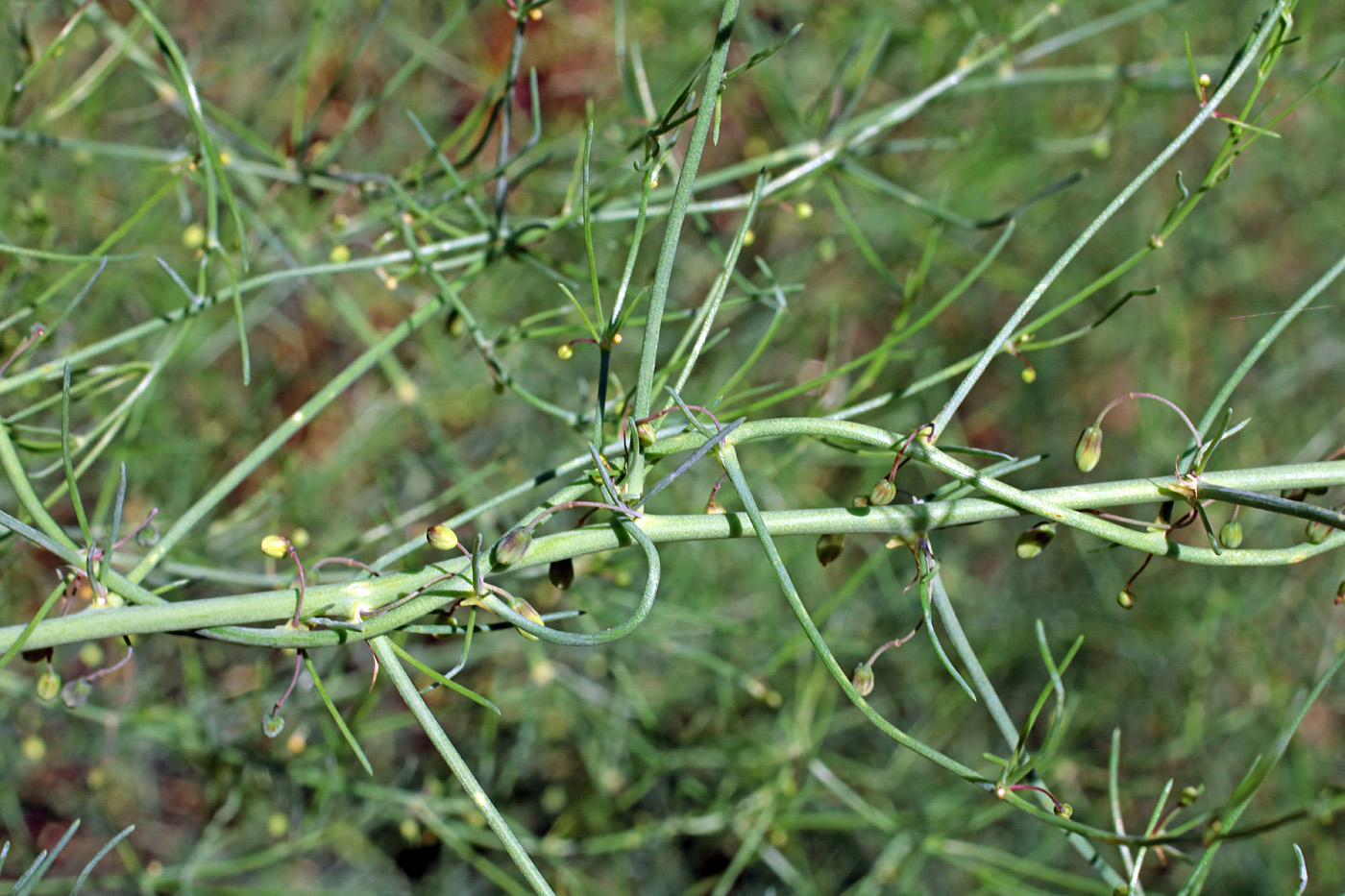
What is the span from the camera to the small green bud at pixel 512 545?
19.7 inches

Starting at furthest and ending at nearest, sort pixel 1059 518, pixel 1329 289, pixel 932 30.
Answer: pixel 1329 289 → pixel 932 30 → pixel 1059 518

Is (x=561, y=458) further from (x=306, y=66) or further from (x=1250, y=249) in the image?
(x=1250, y=249)

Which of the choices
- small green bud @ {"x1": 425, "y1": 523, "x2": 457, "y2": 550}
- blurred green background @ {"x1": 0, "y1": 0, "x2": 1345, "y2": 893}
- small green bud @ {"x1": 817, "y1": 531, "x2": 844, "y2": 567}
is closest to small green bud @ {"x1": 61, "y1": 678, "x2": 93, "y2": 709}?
small green bud @ {"x1": 425, "y1": 523, "x2": 457, "y2": 550}

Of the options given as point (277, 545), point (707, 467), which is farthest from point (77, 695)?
point (707, 467)

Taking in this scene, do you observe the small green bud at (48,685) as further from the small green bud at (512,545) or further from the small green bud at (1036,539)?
the small green bud at (1036,539)

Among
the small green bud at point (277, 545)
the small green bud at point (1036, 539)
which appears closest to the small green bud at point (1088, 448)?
the small green bud at point (1036, 539)

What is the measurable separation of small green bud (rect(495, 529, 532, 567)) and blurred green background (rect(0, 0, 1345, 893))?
73 cm

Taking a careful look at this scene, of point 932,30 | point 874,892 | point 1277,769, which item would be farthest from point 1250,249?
point 874,892

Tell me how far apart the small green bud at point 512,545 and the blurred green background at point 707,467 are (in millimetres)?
727

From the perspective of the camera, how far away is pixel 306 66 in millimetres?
956

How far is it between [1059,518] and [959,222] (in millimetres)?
505

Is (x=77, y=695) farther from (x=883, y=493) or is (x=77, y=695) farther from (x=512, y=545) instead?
(x=883, y=493)

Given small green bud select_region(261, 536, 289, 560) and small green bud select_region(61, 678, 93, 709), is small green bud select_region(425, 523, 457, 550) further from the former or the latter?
small green bud select_region(61, 678, 93, 709)

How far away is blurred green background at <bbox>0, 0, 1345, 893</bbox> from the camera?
1.37 m
